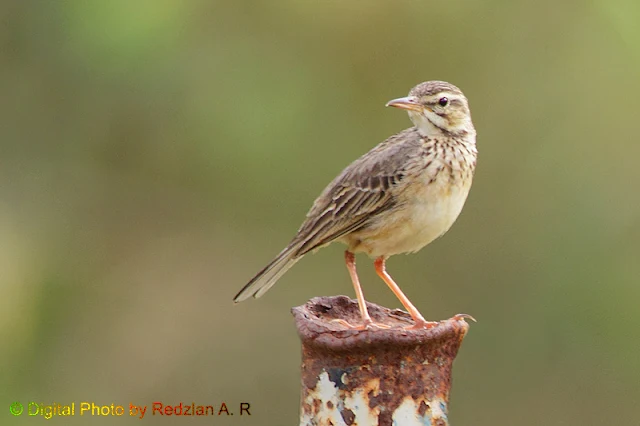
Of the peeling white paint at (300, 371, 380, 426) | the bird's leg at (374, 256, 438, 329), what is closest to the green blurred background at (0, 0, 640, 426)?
the bird's leg at (374, 256, 438, 329)

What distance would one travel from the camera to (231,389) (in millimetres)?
11477

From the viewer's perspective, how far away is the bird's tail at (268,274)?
6.86m

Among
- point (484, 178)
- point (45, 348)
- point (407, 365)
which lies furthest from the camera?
point (484, 178)

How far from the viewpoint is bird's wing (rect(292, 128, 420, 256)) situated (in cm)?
703

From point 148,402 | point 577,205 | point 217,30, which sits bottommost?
point 148,402

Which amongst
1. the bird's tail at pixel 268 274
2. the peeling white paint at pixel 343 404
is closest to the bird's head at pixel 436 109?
the bird's tail at pixel 268 274

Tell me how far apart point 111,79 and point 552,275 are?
4301 millimetres

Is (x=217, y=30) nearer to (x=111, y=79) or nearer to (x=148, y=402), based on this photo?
(x=111, y=79)

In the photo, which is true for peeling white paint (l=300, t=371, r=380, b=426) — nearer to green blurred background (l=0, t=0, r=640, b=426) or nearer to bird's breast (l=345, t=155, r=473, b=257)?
bird's breast (l=345, t=155, r=473, b=257)

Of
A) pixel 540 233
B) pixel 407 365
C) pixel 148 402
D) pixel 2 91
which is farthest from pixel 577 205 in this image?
pixel 407 365

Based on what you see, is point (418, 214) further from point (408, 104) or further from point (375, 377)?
point (375, 377)

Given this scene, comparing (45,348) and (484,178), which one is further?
(484,178)

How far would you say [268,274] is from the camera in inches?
272

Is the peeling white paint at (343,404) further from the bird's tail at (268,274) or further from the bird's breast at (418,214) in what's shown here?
the bird's breast at (418,214)
